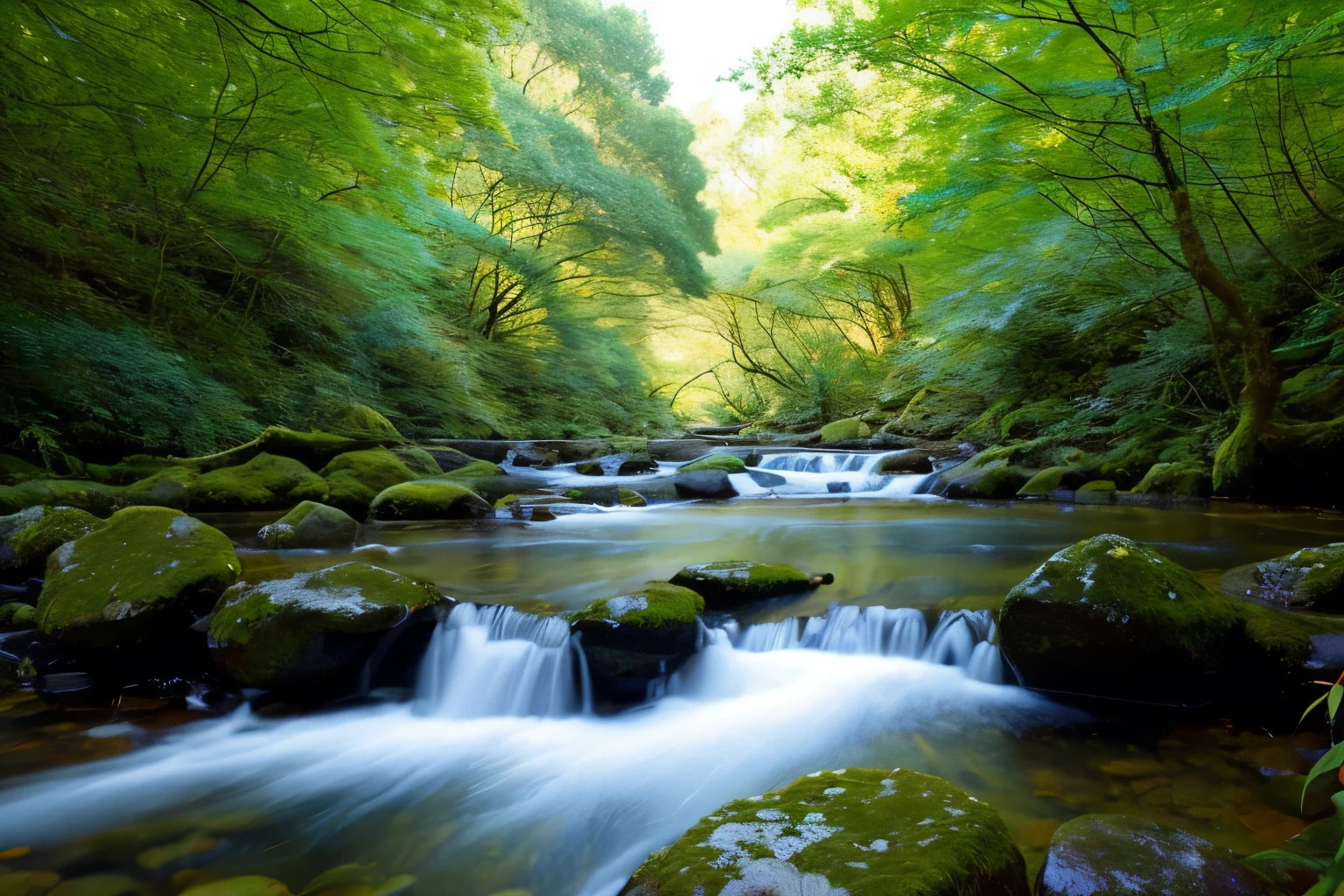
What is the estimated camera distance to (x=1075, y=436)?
900 centimetres

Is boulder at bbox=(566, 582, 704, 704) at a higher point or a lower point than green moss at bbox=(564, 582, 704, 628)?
lower

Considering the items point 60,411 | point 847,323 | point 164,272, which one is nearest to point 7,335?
point 164,272

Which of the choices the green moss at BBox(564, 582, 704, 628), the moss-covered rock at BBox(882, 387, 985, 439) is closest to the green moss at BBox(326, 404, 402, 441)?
the green moss at BBox(564, 582, 704, 628)

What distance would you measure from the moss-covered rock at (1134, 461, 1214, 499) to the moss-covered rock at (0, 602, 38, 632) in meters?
9.67

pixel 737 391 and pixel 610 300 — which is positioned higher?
pixel 610 300

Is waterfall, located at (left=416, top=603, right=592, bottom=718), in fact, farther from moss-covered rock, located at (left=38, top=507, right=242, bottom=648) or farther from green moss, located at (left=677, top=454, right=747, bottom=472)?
green moss, located at (left=677, top=454, right=747, bottom=472)

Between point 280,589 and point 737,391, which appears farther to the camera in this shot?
point 737,391

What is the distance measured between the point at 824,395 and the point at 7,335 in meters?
14.2

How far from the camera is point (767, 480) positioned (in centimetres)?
1029

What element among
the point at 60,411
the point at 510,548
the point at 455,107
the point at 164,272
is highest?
the point at 455,107

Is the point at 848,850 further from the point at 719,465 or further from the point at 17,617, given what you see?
the point at 719,465

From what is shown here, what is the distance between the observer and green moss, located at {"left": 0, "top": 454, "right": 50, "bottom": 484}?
19.1 feet

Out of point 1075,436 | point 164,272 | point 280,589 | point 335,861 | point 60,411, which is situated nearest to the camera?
point 335,861

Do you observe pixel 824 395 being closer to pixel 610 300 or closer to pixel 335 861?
pixel 610 300
